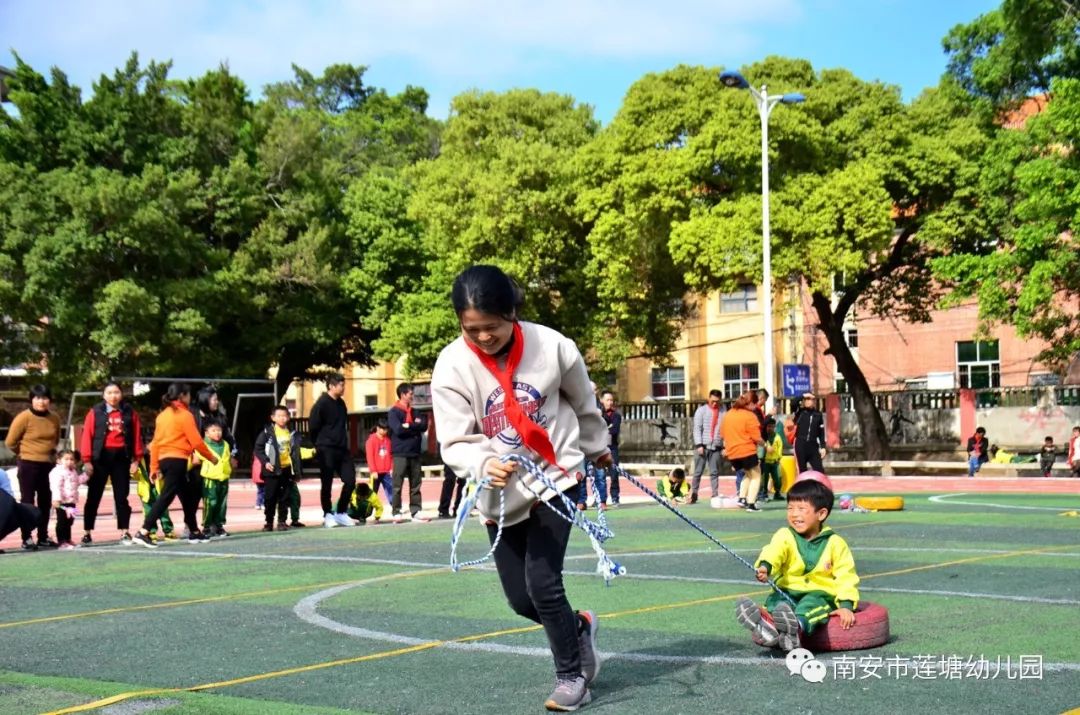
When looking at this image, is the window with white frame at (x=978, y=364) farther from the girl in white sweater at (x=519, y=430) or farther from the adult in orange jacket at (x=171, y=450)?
the girl in white sweater at (x=519, y=430)

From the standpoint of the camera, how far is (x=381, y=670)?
6680mm

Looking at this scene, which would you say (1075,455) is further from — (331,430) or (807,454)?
(331,430)

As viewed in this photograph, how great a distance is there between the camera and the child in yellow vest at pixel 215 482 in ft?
55.0

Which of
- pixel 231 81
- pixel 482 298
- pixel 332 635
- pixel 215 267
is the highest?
pixel 231 81

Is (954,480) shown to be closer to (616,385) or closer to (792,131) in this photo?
(792,131)

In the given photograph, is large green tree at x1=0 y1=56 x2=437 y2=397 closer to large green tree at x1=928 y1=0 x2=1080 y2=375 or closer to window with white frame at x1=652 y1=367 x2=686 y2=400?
window with white frame at x1=652 y1=367 x2=686 y2=400

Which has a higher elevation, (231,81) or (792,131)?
(231,81)

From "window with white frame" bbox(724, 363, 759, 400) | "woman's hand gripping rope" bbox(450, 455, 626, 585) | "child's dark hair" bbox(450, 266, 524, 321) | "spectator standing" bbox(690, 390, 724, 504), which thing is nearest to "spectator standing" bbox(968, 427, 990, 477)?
"spectator standing" bbox(690, 390, 724, 504)

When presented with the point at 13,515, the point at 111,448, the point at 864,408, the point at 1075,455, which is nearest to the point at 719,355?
the point at 864,408

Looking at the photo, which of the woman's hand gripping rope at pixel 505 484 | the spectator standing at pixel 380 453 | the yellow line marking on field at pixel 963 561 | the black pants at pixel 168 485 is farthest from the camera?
Result: the spectator standing at pixel 380 453

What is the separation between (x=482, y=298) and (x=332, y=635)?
3.20m

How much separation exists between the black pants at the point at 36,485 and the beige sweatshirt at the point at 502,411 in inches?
423

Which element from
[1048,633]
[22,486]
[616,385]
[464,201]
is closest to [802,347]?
[616,385]

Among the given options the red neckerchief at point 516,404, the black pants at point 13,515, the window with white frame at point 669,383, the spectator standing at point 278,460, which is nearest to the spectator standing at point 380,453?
the spectator standing at point 278,460
